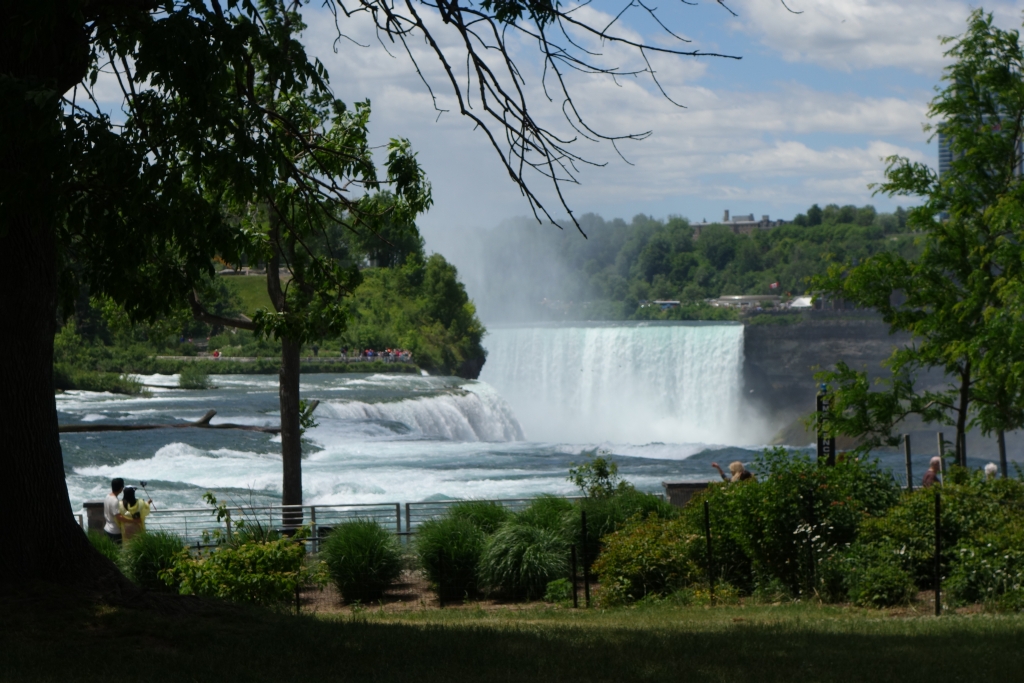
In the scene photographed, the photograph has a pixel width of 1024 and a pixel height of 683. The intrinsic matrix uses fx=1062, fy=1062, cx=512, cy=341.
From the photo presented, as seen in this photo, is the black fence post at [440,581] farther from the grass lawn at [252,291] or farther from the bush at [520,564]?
the grass lawn at [252,291]

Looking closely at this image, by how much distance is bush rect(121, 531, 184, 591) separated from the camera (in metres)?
10.8

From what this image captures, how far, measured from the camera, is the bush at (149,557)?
10750 mm

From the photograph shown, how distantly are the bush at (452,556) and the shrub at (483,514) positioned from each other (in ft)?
2.12

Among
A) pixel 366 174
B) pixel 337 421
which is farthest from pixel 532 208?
pixel 337 421

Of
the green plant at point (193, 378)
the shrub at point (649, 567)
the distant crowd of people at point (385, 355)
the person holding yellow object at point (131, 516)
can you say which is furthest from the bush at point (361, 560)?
the distant crowd of people at point (385, 355)

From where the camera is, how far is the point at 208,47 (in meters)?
6.36

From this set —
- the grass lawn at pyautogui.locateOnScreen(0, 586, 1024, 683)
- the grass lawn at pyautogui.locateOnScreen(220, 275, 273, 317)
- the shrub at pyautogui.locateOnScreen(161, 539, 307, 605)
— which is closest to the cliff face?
the shrub at pyautogui.locateOnScreen(161, 539, 307, 605)

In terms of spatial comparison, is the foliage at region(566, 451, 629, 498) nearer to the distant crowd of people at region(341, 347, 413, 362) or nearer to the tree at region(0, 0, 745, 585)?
the tree at region(0, 0, 745, 585)

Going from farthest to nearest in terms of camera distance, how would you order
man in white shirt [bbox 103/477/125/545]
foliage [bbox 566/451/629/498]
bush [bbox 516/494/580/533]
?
foliage [bbox 566/451/629/498] → man in white shirt [bbox 103/477/125/545] → bush [bbox 516/494/580/533]

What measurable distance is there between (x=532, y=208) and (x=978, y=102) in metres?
10.8

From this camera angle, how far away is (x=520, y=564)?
10875 millimetres

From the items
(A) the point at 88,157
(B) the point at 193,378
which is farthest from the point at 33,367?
(B) the point at 193,378

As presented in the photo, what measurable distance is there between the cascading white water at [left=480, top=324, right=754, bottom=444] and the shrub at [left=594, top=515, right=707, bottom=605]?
40039 mm

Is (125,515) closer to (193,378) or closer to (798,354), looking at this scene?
(193,378)
